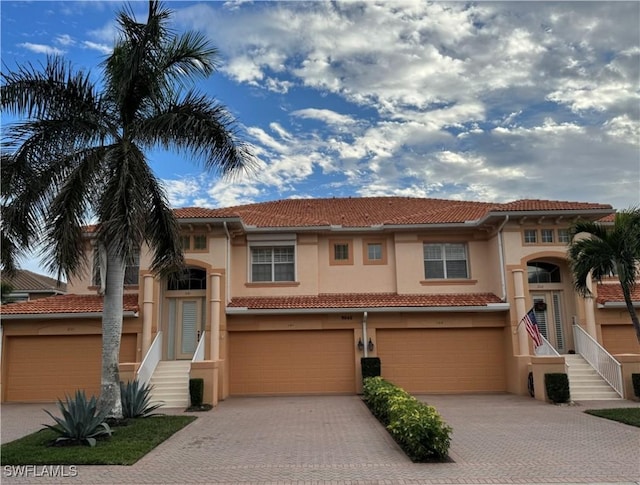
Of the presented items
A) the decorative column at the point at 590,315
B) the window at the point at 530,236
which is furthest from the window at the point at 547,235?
the decorative column at the point at 590,315

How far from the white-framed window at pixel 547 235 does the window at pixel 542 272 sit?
3.96 feet

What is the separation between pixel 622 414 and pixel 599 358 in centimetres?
455

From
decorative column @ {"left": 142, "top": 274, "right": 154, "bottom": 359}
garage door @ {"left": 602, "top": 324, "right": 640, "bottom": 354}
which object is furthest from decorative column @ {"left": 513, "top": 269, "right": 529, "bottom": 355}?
decorative column @ {"left": 142, "top": 274, "right": 154, "bottom": 359}

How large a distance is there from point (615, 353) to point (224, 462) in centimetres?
1500

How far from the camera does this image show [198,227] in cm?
1783

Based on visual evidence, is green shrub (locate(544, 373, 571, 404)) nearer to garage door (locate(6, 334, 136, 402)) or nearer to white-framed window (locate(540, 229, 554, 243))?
white-framed window (locate(540, 229, 554, 243))

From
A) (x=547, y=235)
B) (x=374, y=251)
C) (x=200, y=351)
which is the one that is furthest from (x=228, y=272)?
(x=547, y=235)

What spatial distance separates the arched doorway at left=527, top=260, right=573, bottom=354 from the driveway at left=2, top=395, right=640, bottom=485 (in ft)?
15.8

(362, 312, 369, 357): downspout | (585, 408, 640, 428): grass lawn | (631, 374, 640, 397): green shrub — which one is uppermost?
(362, 312, 369, 357): downspout

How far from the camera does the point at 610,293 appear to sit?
17953mm

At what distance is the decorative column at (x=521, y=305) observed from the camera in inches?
672

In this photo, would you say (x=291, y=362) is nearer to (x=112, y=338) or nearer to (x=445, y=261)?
(x=445, y=261)

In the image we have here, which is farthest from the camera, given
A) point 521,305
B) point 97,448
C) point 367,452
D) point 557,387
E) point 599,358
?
point 521,305

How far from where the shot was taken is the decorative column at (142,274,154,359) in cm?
1711
